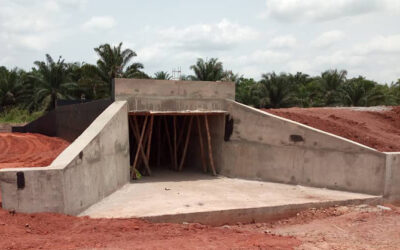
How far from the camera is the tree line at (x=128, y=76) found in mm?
25812

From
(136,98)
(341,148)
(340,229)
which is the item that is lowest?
(340,229)

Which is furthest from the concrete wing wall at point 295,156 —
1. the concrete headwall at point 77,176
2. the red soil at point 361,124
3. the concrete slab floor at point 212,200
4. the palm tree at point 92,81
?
the palm tree at point 92,81

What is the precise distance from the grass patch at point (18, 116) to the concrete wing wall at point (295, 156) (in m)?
22.2

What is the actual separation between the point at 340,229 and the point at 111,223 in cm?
425

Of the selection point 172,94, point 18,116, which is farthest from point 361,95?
point 18,116

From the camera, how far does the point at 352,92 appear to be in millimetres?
25234

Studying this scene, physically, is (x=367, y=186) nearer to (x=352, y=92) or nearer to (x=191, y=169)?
(x=191, y=169)

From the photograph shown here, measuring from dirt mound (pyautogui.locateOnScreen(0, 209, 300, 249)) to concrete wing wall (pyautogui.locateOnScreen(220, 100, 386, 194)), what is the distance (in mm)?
3646

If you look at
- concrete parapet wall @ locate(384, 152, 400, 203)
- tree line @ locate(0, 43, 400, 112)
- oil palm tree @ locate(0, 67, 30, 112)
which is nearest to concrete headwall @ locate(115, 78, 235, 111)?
concrete parapet wall @ locate(384, 152, 400, 203)

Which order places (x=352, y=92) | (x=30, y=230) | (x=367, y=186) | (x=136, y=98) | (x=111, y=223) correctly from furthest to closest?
(x=352, y=92) → (x=136, y=98) → (x=367, y=186) → (x=111, y=223) → (x=30, y=230)

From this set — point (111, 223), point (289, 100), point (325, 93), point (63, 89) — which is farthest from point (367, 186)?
point (63, 89)

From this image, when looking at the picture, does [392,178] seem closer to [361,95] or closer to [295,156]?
[295,156]

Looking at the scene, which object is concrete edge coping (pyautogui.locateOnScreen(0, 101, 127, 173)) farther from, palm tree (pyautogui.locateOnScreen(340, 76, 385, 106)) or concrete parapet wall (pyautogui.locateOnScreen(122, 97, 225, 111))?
palm tree (pyautogui.locateOnScreen(340, 76, 385, 106))

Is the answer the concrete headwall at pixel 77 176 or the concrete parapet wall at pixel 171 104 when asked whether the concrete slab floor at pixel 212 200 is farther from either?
the concrete parapet wall at pixel 171 104
